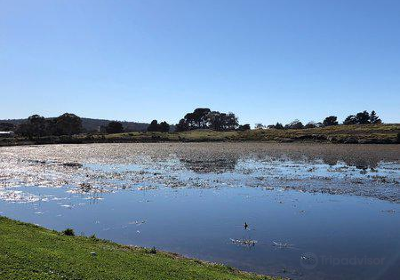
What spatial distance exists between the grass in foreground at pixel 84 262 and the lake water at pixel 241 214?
2.91m

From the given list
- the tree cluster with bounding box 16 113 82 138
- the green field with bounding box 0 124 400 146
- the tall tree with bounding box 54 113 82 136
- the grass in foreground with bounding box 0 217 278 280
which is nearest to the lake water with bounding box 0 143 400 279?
the grass in foreground with bounding box 0 217 278 280

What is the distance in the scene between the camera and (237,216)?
27391 millimetres

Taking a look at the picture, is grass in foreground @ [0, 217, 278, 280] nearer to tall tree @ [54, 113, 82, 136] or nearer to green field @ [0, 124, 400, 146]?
green field @ [0, 124, 400, 146]

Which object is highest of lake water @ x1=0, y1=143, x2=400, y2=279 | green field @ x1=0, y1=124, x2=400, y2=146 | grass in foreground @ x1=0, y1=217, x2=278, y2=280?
green field @ x1=0, y1=124, x2=400, y2=146

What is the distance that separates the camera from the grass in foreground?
12.2 m

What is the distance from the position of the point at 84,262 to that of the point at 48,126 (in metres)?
183

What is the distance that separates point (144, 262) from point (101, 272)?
97.8 inches

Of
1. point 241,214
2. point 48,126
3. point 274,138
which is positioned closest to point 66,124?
point 48,126

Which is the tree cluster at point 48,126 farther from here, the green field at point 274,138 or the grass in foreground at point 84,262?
the grass in foreground at point 84,262

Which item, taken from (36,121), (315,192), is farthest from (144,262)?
(36,121)

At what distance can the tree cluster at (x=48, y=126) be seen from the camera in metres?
173

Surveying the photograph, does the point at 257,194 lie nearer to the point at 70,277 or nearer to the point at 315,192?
the point at 315,192

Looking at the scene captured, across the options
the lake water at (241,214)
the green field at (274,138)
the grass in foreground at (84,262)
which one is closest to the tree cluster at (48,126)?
the green field at (274,138)

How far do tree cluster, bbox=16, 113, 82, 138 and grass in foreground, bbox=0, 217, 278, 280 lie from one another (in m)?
158
